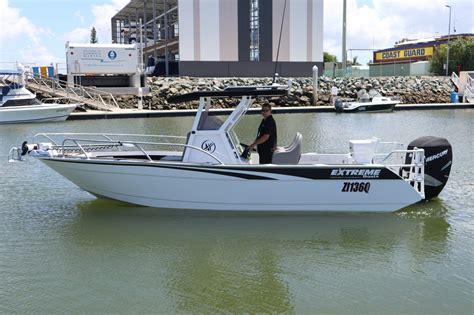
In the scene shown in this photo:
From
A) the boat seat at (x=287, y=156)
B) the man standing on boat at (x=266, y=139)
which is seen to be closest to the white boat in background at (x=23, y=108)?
A: the man standing on boat at (x=266, y=139)

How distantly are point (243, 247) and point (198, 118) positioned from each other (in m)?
2.56

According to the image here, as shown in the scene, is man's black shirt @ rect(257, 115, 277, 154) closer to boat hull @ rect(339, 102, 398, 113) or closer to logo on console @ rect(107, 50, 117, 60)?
boat hull @ rect(339, 102, 398, 113)

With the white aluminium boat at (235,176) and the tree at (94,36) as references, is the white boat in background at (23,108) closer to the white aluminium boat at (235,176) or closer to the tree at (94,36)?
the white aluminium boat at (235,176)

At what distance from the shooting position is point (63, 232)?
9.01 metres

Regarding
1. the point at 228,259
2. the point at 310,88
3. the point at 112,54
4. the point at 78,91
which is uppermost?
the point at 112,54

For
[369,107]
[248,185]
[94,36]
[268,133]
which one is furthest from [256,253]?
[94,36]

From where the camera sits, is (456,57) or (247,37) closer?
(247,37)

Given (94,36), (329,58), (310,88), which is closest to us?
(310,88)

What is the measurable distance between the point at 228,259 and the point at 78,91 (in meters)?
34.8

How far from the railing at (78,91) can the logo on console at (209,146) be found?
96.5 ft

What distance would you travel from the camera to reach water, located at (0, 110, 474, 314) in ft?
20.6

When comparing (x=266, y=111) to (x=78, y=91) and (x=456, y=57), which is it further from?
(x=456, y=57)

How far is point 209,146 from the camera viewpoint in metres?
9.49

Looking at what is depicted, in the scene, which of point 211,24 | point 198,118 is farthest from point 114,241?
point 211,24
